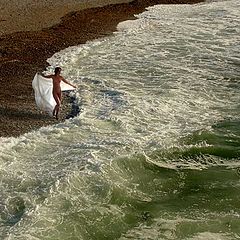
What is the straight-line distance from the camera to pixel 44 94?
15.4 meters

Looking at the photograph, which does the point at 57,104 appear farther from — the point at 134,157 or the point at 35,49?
the point at 35,49

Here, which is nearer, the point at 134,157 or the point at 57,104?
the point at 134,157

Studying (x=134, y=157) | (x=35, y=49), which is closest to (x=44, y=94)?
(x=134, y=157)

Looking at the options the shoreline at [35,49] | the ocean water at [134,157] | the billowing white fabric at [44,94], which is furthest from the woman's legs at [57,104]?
the ocean water at [134,157]

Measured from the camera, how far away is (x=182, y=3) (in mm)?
30672

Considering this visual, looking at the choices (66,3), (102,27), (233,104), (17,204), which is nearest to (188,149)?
(233,104)

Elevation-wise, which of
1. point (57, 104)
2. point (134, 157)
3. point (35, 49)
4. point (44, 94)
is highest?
point (35, 49)

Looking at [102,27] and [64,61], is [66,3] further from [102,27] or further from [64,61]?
[64,61]

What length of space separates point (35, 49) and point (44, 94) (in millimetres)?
6537

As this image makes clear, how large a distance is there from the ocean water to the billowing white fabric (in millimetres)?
825

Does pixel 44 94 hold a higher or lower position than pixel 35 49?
lower

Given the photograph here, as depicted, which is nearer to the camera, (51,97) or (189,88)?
(51,97)

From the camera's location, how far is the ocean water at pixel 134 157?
10930 millimetres

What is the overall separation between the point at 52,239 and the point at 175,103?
728 cm
